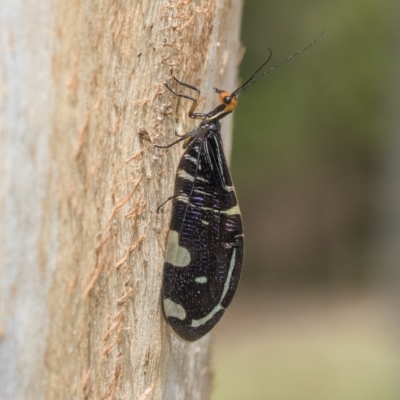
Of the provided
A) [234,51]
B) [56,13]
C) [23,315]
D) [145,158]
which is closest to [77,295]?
[23,315]

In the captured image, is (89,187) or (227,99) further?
(227,99)

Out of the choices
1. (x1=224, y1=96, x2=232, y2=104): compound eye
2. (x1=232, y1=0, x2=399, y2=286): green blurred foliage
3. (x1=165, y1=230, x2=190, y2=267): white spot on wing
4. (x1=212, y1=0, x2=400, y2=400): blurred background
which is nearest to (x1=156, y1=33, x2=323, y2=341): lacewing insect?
(x1=165, y1=230, x2=190, y2=267): white spot on wing

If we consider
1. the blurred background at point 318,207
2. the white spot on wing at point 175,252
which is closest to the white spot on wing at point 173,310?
the white spot on wing at point 175,252

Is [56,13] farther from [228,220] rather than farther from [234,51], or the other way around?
[234,51]

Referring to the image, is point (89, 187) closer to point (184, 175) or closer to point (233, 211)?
point (184, 175)

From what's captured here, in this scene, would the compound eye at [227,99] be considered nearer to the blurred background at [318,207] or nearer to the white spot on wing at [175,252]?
the white spot on wing at [175,252]

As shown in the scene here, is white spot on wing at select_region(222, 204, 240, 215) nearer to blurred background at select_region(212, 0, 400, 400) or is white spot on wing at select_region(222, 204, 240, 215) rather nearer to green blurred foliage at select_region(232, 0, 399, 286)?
blurred background at select_region(212, 0, 400, 400)

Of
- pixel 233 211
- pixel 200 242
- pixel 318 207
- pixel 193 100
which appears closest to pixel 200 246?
pixel 200 242

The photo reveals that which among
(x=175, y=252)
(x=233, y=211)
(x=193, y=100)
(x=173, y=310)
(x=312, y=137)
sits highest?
(x=312, y=137)
